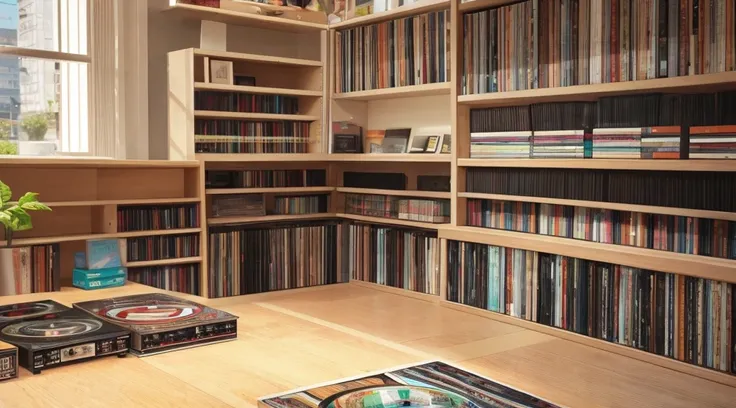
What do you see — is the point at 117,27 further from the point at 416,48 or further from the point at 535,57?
the point at 535,57

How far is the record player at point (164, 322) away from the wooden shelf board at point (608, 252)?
161 cm

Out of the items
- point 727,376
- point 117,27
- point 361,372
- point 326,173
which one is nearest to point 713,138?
point 727,376

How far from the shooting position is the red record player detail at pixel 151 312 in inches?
80.7

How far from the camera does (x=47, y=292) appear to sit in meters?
2.91

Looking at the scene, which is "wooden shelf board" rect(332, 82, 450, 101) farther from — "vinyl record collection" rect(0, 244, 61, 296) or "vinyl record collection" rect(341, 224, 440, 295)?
"vinyl record collection" rect(0, 244, 61, 296)

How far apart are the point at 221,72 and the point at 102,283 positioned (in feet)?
5.14

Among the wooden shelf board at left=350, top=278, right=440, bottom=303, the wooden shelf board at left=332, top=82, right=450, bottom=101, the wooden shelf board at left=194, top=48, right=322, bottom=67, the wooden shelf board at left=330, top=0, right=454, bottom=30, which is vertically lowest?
the wooden shelf board at left=350, top=278, right=440, bottom=303

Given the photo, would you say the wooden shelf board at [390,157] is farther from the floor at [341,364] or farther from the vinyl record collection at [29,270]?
the vinyl record collection at [29,270]

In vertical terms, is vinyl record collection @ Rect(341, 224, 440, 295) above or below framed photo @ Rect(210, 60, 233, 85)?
below

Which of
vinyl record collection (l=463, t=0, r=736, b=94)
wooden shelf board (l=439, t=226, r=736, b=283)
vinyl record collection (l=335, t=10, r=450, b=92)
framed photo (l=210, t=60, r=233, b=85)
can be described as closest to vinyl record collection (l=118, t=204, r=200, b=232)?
framed photo (l=210, t=60, r=233, b=85)

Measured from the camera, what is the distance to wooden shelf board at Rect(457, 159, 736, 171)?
2695 mm

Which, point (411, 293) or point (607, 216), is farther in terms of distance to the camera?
point (411, 293)

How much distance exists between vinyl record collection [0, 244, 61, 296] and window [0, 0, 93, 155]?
36.0 inches

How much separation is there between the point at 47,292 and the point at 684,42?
2.58 metres
